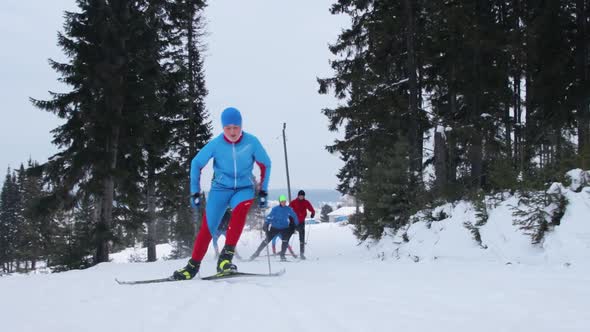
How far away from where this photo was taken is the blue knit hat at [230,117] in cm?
533

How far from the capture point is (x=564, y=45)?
15.5m

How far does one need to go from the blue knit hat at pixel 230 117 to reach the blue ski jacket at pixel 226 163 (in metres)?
0.21

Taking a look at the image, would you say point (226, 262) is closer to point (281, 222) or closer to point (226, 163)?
point (226, 163)

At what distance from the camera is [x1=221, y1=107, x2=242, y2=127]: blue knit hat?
17.5ft

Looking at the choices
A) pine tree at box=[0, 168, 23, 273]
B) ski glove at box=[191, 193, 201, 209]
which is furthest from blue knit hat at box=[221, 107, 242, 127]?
pine tree at box=[0, 168, 23, 273]

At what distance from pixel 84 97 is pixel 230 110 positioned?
1183 centimetres

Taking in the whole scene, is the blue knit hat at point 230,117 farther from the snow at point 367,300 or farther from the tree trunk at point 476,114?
the tree trunk at point 476,114

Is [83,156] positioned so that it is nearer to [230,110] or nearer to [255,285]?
[230,110]

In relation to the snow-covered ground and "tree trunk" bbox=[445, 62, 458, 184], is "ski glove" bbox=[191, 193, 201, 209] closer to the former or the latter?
the snow-covered ground

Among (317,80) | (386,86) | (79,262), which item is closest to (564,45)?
(386,86)

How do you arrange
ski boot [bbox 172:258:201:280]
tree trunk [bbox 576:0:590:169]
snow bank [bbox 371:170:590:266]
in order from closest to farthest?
snow bank [bbox 371:170:590:266] → ski boot [bbox 172:258:201:280] → tree trunk [bbox 576:0:590:169]

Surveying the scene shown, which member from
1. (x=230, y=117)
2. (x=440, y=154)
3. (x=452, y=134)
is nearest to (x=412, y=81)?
(x=452, y=134)

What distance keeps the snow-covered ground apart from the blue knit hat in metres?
1.98

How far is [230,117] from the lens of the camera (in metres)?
5.33
